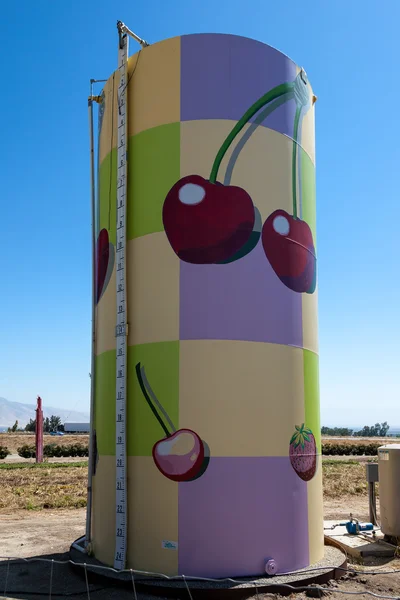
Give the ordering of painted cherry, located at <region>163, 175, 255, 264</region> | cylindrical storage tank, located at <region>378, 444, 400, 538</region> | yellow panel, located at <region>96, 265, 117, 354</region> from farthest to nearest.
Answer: cylindrical storage tank, located at <region>378, 444, 400, 538</region> < yellow panel, located at <region>96, 265, 117, 354</region> < painted cherry, located at <region>163, 175, 255, 264</region>

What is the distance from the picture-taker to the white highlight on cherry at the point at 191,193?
31.2 ft

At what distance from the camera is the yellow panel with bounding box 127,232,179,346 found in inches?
364

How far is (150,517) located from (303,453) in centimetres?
266

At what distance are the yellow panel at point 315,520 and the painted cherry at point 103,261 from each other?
4974mm

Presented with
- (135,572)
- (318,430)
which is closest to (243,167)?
(318,430)

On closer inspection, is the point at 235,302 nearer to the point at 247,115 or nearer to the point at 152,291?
the point at 152,291

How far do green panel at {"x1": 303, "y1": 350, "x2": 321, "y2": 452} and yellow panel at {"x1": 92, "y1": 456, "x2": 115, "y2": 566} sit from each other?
133 inches

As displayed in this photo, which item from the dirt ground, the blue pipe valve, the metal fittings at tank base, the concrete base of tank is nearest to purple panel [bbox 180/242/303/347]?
the metal fittings at tank base

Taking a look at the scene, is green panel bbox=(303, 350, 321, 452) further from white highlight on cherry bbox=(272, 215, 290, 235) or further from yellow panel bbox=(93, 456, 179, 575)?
yellow panel bbox=(93, 456, 179, 575)

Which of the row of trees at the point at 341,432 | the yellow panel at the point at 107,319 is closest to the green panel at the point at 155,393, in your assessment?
the yellow panel at the point at 107,319

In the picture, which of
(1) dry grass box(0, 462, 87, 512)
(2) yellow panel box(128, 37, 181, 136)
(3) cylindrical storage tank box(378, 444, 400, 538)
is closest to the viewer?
(2) yellow panel box(128, 37, 181, 136)

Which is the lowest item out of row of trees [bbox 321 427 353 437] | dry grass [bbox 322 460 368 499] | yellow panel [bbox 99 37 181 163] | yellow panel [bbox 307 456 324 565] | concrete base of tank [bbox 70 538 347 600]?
row of trees [bbox 321 427 353 437]

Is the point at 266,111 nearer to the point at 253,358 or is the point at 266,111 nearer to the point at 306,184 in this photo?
the point at 306,184

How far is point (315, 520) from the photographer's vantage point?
379 inches
